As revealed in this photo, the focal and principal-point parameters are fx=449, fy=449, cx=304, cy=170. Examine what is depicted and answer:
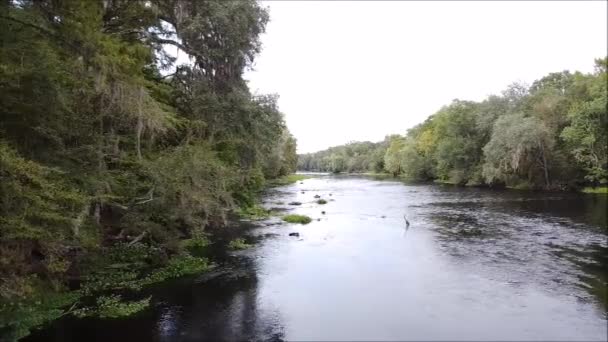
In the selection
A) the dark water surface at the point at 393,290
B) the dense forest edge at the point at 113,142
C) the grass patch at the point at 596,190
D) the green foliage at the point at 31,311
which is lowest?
the dark water surface at the point at 393,290

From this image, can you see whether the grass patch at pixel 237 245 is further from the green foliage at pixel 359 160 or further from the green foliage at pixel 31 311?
the green foliage at pixel 359 160

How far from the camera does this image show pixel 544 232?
26.8 meters

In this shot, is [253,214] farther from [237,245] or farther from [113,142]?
[113,142]

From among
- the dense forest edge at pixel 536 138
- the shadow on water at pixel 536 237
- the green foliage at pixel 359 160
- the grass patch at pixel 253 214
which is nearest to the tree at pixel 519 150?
the dense forest edge at pixel 536 138

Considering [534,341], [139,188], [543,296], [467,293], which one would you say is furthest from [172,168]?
[543,296]

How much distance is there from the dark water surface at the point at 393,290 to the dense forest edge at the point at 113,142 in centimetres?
195

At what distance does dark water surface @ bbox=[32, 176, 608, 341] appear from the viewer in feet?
41.9

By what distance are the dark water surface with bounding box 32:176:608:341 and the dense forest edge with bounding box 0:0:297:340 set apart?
1.95 metres

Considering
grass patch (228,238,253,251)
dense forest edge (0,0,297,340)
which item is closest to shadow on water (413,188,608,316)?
Answer: grass patch (228,238,253,251)

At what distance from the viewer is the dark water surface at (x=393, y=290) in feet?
41.9

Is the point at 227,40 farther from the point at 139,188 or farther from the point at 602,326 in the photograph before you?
the point at 602,326

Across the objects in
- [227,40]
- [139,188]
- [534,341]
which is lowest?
[534,341]

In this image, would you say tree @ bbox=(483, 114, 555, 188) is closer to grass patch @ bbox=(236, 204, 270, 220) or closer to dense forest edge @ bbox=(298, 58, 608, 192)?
dense forest edge @ bbox=(298, 58, 608, 192)

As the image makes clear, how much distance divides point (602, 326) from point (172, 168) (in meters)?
14.7
